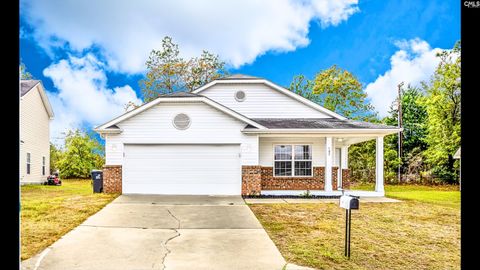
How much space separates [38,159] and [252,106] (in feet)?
47.3

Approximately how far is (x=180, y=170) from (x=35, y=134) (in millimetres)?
12760

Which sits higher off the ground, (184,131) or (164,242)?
(184,131)

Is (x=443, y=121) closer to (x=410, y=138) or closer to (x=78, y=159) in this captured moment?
(x=410, y=138)

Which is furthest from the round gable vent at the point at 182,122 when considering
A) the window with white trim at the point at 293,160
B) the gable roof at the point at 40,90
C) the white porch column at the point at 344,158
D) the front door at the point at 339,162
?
the gable roof at the point at 40,90

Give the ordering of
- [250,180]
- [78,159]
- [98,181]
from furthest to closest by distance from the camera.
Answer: [78,159], [98,181], [250,180]

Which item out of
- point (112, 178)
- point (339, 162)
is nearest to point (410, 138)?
point (339, 162)

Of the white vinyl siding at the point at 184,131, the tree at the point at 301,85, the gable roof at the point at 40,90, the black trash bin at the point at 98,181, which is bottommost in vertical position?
the black trash bin at the point at 98,181

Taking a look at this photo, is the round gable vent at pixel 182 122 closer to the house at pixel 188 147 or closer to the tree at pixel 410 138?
the house at pixel 188 147

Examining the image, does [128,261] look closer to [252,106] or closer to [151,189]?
[151,189]

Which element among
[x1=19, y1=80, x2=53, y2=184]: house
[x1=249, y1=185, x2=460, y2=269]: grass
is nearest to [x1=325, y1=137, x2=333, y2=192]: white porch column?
[x1=249, y1=185, x2=460, y2=269]: grass

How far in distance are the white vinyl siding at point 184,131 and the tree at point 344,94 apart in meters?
14.8

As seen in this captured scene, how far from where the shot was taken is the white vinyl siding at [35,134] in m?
19.4

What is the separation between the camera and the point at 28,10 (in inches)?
56.8

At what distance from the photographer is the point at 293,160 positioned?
15.1m
